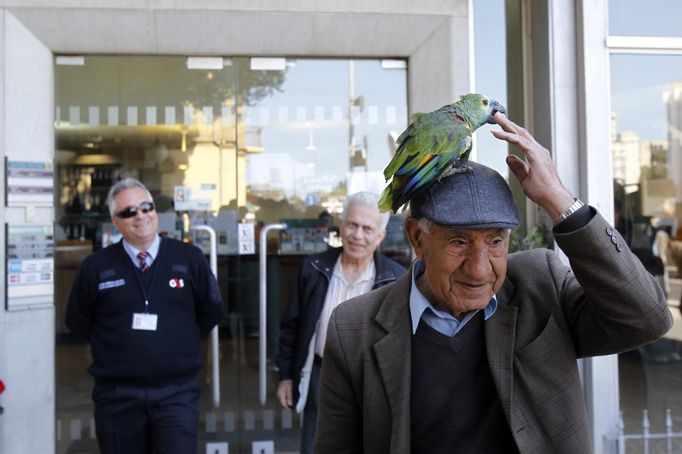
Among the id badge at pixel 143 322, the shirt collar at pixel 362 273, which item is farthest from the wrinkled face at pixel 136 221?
the shirt collar at pixel 362 273

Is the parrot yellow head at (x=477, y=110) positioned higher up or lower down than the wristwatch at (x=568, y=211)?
higher up

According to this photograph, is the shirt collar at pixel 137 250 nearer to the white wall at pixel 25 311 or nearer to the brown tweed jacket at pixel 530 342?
the white wall at pixel 25 311

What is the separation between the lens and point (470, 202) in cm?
160

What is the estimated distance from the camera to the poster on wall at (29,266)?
4.88 meters

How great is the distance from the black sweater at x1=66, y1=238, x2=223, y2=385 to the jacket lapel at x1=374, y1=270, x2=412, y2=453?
7.48 ft

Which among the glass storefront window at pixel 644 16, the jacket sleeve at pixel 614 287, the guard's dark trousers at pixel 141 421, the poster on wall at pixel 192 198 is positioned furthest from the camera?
the poster on wall at pixel 192 198

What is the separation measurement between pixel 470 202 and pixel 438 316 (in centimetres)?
32

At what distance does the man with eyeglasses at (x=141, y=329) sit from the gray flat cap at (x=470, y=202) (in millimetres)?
2483

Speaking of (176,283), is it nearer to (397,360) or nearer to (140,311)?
(140,311)

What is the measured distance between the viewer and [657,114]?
18.0ft

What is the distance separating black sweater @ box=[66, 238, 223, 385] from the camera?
12.3 ft

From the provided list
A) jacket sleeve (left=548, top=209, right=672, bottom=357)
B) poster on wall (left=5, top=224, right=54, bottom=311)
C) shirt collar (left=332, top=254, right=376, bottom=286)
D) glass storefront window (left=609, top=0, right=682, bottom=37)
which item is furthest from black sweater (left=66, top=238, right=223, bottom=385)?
glass storefront window (left=609, top=0, right=682, bottom=37)

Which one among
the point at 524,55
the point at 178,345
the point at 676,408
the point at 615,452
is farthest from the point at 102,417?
the point at 676,408

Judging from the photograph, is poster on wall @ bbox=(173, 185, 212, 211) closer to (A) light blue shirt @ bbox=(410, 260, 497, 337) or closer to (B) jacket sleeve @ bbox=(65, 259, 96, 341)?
(B) jacket sleeve @ bbox=(65, 259, 96, 341)
